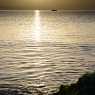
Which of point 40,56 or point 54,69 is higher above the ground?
point 40,56

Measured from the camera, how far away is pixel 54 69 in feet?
84.6

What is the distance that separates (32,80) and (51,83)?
1.33 metres

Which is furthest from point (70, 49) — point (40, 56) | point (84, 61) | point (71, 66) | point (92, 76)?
point (92, 76)

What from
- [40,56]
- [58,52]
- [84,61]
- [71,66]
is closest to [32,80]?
[71,66]

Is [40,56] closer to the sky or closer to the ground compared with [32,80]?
closer to the sky

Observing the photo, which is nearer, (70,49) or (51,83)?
(51,83)

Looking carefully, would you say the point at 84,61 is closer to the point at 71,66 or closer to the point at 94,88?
the point at 71,66

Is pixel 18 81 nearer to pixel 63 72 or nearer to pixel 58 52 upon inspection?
pixel 63 72

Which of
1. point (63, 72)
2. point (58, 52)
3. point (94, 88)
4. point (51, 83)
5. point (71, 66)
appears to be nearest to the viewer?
point (94, 88)

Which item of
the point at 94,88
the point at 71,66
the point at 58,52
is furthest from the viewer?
the point at 58,52

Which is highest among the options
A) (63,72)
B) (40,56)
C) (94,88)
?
(40,56)

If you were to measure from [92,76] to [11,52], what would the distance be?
2283 centimetres

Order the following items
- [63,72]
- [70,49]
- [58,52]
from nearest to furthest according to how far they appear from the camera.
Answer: [63,72], [58,52], [70,49]

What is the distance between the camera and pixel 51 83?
21.0 meters
